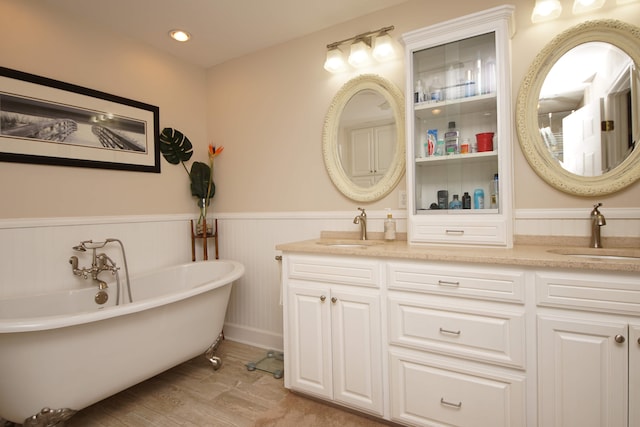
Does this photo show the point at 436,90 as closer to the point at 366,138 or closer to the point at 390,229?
the point at 366,138

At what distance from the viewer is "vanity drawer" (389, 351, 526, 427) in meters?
1.46

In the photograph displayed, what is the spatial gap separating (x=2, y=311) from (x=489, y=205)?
2808 mm

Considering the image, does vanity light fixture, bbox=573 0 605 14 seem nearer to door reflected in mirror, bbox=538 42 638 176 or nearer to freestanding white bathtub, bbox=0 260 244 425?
door reflected in mirror, bbox=538 42 638 176

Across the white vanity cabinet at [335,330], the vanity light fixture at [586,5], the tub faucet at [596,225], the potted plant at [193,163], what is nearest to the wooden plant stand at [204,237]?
the potted plant at [193,163]

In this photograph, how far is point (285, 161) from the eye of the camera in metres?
2.79

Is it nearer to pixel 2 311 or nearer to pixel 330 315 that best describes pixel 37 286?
pixel 2 311

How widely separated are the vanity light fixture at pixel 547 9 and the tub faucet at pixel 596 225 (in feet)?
3.44

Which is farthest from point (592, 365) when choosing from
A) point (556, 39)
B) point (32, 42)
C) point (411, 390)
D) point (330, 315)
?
point (32, 42)

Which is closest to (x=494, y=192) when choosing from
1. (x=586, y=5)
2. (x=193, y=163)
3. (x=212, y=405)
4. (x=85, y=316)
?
(x=586, y=5)

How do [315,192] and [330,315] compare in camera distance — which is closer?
[330,315]

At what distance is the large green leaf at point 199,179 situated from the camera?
306 centimetres

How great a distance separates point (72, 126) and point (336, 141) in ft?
6.15

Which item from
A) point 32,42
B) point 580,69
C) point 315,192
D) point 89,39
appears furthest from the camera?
point 315,192

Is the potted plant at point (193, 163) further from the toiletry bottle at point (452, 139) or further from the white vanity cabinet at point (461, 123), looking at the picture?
the toiletry bottle at point (452, 139)
